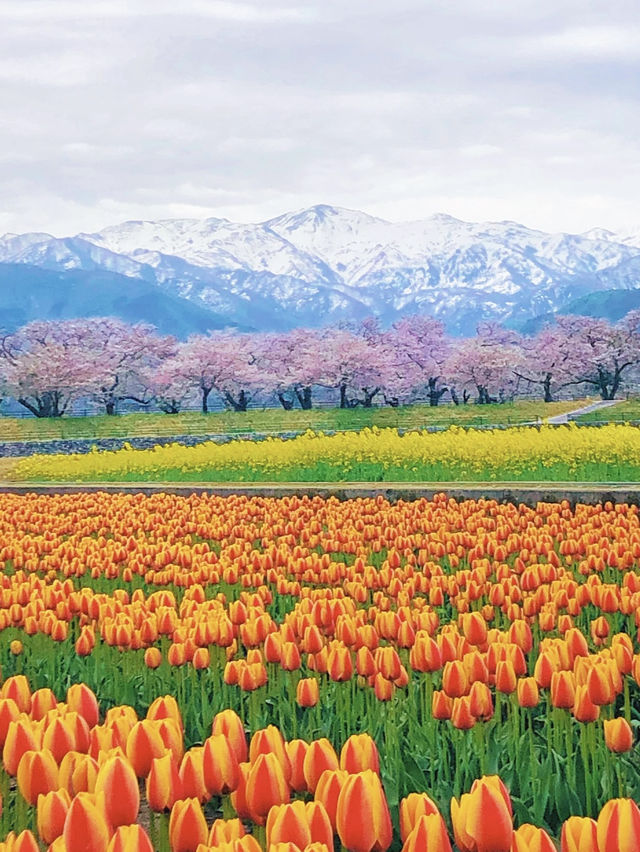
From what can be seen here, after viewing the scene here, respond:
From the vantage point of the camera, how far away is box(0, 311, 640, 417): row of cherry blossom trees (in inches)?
2255

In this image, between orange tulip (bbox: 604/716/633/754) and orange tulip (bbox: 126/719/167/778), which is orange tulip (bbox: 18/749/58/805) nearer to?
orange tulip (bbox: 126/719/167/778)

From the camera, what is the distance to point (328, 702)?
4355 mm

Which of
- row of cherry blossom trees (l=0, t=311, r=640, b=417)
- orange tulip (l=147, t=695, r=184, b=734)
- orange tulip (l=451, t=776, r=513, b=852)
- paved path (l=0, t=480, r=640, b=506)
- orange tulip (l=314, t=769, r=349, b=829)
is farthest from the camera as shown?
row of cherry blossom trees (l=0, t=311, r=640, b=417)

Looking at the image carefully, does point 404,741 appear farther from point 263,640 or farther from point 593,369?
point 593,369

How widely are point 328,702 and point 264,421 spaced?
43.7 meters

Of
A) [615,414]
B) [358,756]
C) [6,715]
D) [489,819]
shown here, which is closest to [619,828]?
[489,819]

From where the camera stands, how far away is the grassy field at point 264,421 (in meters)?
45.0

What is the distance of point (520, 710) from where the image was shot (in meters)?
4.25

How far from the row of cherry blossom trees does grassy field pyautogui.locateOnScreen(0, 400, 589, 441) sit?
6378mm

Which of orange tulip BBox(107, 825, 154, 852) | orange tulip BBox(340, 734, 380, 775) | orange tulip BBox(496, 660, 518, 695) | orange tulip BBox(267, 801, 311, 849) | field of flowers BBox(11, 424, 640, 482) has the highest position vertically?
orange tulip BBox(107, 825, 154, 852)

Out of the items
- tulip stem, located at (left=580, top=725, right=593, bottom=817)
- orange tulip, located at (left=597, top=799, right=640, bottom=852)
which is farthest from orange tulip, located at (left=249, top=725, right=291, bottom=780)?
tulip stem, located at (left=580, top=725, right=593, bottom=817)

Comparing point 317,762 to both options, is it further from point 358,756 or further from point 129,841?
point 129,841

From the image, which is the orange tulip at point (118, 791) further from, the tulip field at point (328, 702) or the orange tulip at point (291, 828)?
the orange tulip at point (291, 828)

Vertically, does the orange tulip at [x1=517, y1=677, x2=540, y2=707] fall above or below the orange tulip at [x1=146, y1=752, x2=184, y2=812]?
below
